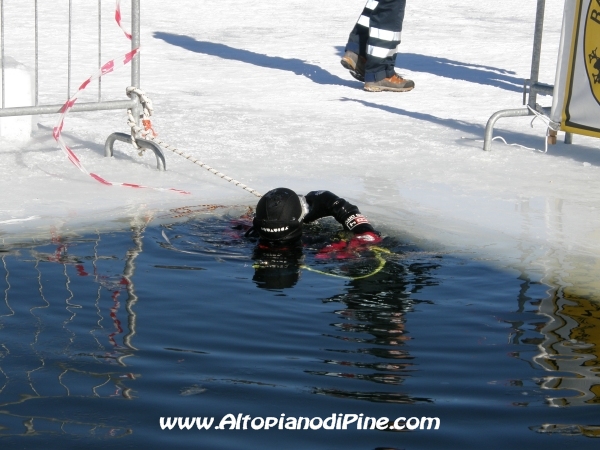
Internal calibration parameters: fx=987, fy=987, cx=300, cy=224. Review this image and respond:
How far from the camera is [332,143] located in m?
7.50

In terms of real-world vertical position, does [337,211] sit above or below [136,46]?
below

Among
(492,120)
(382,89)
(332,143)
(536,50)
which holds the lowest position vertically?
(332,143)

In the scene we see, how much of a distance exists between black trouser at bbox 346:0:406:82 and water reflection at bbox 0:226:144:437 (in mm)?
4415

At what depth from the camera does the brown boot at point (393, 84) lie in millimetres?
9258

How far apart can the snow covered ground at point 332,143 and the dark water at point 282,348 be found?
52cm

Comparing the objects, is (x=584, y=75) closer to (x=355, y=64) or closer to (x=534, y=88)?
(x=534, y=88)

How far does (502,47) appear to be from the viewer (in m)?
11.4

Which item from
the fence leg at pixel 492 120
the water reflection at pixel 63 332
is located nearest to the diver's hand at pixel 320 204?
the water reflection at pixel 63 332

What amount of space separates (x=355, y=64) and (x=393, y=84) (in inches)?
16.3

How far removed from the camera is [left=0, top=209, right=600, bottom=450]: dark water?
3.05 meters

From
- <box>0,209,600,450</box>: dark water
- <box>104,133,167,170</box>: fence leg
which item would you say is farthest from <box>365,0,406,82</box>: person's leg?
<box>0,209,600,450</box>: dark water

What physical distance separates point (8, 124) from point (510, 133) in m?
3.95

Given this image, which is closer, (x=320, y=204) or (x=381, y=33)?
(x=320, y=204)

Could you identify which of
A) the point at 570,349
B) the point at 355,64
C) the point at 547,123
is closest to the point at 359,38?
the point at 355,64
